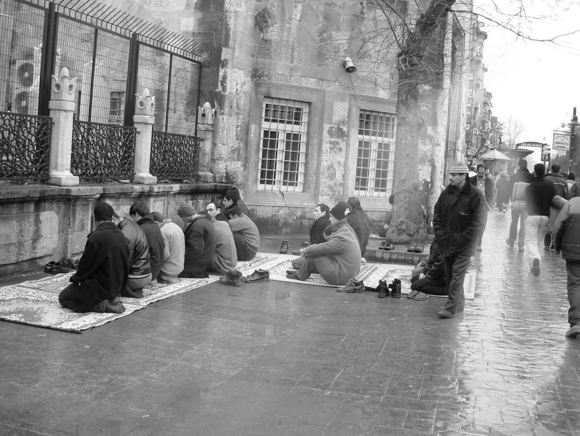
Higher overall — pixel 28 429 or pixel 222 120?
pixel 222 120

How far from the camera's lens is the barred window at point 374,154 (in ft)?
63.2

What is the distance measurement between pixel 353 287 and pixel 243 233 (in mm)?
2979

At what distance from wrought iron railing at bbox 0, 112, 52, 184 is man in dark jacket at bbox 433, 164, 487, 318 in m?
5.79

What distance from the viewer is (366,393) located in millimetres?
5879

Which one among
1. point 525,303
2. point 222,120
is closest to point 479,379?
point 525,303

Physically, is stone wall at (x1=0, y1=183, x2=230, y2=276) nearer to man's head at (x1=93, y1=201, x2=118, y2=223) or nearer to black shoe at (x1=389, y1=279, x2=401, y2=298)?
man's head at (x1=93, y1=201, x2=118, y2=223)

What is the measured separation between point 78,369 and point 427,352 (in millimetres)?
3277

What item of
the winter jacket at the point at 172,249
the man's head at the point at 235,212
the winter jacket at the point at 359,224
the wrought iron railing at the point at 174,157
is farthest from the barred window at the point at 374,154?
the winter jacket at the point at 172,249

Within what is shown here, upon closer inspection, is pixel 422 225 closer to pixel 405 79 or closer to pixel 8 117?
pixel 405 79

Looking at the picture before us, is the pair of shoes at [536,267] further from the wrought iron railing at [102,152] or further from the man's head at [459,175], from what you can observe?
the wrought iron railing at [102,152]

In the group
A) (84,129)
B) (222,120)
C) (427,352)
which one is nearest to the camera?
(427,352)

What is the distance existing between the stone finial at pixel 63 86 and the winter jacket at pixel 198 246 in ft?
8.53

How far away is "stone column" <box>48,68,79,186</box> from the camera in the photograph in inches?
431

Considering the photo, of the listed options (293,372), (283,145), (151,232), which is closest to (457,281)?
(293,372)
